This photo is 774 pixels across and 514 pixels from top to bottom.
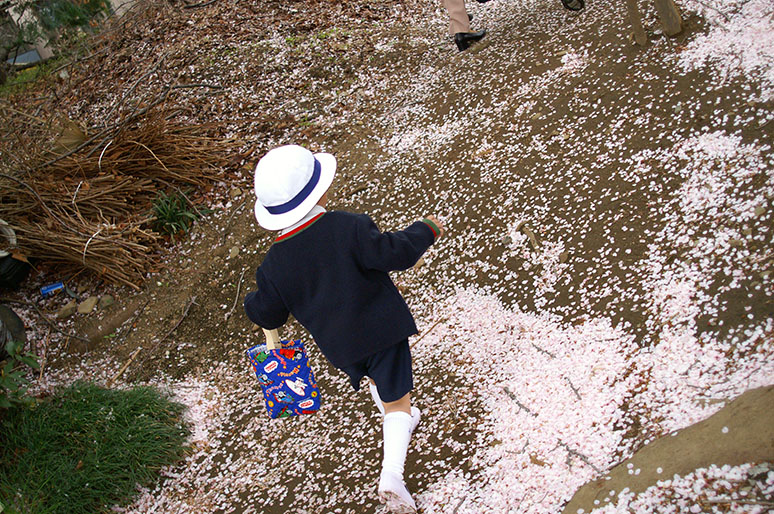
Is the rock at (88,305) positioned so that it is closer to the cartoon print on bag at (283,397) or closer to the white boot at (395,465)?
the cartoon print on bag at (283,397)

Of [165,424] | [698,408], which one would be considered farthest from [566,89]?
[165,424]

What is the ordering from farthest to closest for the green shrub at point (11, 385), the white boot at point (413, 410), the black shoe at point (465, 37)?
the black shoe at point (465, 37) < the green shrub at point (11, 385) < the white boot at point (413, 410)

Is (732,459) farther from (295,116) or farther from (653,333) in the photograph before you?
(295,116)

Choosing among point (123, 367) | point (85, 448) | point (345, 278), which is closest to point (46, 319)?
point (123, 367)

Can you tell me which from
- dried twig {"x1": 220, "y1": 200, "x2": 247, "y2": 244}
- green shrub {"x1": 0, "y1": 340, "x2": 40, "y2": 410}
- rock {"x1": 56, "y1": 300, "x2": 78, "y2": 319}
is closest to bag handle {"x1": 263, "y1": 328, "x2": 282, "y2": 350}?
green shrub {"x1": 0, "y1": 340, "x2": 40, "y2": 410}

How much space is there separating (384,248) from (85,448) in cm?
186

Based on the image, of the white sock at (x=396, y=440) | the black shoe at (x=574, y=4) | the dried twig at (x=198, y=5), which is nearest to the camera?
the white sock at (x=396, y=440)

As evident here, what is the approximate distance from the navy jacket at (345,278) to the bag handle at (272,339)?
242mm

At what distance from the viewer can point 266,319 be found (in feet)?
7.09

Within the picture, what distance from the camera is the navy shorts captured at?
207 centimetres

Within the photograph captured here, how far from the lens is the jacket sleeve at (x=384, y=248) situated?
1.95 metres

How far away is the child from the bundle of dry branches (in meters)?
2.29

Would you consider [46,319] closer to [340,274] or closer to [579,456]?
[340,274]

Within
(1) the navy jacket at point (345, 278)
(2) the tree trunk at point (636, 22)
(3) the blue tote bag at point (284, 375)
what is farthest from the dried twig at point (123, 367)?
(2) the tree trunk at point (636, 22)
